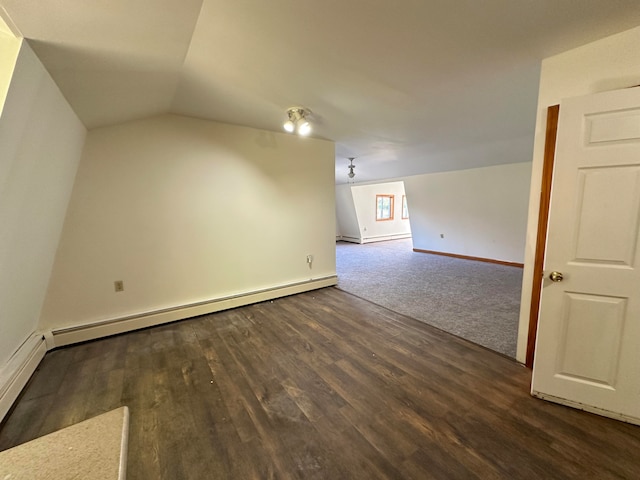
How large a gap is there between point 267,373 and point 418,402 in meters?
1.13

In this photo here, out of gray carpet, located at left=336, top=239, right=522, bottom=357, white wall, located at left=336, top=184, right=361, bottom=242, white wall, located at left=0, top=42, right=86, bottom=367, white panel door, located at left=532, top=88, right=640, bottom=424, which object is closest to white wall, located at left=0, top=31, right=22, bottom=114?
white wall, located at left=0, top=42, right=86, bottom=367

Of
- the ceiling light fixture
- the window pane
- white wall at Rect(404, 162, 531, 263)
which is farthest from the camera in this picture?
the window pane

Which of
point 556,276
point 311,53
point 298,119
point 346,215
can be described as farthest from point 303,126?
point 346,215

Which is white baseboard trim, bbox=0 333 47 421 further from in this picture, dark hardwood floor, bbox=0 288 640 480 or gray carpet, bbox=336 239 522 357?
gray carpet, bbox=336 239 522 357

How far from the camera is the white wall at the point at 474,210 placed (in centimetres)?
514

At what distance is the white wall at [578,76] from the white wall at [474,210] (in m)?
3.55

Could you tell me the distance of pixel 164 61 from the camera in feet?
5.82

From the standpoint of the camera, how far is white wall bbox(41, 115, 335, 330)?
257cm

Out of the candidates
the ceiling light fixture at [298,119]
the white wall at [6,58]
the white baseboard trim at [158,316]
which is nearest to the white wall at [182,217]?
the white baseboard trim at [158,316]

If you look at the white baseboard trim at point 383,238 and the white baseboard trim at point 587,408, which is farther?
the white baseboard trim at point 383,238

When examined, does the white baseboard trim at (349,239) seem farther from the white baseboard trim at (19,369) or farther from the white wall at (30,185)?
the white baseboard trim at (19,369)

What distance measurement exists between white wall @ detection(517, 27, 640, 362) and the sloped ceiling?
8cm

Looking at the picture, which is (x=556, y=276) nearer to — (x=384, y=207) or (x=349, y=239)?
(x=349, y=239)

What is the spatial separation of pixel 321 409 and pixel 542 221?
2.05m
